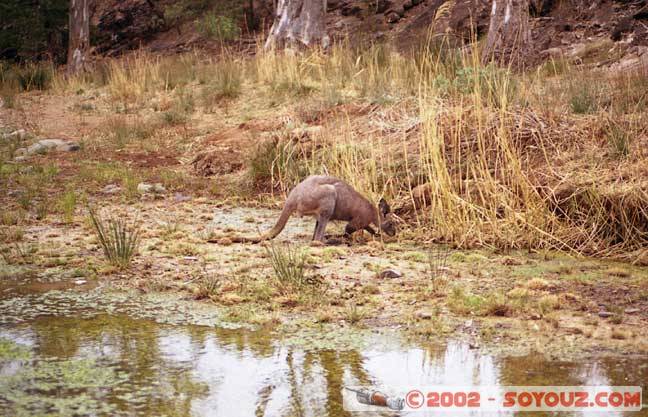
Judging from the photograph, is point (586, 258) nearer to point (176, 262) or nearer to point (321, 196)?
point (321, 196)

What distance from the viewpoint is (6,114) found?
1642 centimetres

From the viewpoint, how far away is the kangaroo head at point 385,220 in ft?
27.2

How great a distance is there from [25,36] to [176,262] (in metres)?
21.1

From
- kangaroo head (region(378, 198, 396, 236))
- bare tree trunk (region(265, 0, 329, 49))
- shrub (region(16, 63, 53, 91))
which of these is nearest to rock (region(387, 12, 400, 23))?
bare tree trunk (region(265, 0, 329, 49))

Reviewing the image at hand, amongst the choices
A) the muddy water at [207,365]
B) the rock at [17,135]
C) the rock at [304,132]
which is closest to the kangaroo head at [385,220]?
the muddy water at [207,365]

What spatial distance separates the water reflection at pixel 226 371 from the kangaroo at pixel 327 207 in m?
2.46

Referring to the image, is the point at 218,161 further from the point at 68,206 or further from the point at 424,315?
the point at 424,315

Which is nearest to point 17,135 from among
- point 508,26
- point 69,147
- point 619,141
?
point 69,147

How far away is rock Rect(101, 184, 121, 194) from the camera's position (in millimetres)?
10844

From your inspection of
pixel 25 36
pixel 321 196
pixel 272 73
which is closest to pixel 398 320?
pixel 321 196

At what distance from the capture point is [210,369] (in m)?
4.79

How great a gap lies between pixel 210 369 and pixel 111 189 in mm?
→ 6614

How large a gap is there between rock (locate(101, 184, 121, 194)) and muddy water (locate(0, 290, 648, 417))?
5.21 meters

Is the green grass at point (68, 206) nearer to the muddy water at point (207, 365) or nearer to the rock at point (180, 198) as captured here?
the rock at point (180, 198)
